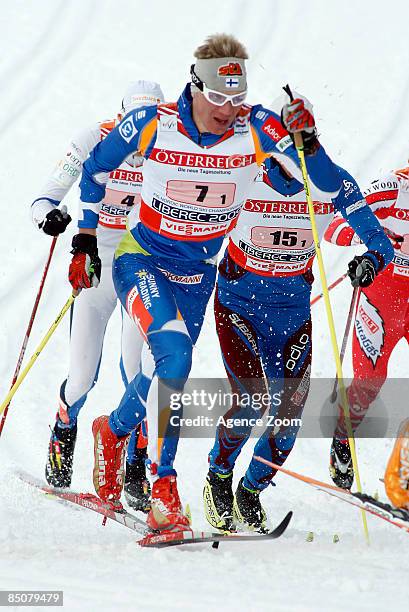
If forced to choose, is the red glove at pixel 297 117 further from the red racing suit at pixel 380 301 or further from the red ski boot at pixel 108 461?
the red ski boot at pixel 108 461

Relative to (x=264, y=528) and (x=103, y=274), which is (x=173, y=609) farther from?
(x=103, y=274)

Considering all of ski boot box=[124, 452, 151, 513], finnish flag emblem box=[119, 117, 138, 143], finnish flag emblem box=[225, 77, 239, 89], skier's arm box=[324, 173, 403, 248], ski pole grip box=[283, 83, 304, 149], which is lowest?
ski boot box=[124, 452, 151, 513]

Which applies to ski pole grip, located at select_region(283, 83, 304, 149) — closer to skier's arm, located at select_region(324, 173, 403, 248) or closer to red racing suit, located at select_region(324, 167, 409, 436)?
skier's arm, located at select_region(324, 173, 403, 248)

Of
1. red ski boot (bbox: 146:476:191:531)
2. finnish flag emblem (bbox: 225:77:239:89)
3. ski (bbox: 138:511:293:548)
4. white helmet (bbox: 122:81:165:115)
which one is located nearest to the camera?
ski (bbox: 138:511:293:548)

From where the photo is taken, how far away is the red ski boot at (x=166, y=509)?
5242 mm

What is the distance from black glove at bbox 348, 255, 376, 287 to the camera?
19.2ft

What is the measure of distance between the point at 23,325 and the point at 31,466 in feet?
8.03

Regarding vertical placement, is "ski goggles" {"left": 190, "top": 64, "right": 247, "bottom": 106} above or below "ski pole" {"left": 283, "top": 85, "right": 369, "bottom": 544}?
above

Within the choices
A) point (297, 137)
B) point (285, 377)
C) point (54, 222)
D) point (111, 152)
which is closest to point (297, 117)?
point (297, 137)

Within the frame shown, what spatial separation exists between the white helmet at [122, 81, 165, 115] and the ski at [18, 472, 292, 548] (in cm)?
236

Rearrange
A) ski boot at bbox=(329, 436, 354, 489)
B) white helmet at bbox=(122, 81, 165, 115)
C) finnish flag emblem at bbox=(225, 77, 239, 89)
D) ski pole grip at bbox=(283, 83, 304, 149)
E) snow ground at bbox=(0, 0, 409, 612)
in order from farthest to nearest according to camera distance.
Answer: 1. ski boot at bbox=(329, 436, 354, 489)
2. white helmet at bbox=(122, 81, 165, 115)
3. ski pole grip at bbox=(283, 83, 304, 149)
4. finnish flag emblem at bbox=(225, 77, 239, 89)
5. snow ground at bbox=(0, 0, 409, 612)

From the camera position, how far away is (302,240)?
6316 millimetres

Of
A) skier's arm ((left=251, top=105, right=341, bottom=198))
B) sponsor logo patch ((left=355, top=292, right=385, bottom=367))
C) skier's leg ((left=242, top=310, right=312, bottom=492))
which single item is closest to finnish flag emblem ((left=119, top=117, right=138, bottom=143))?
skier's arm ((left=251, top=105, right=341, bottom=198))

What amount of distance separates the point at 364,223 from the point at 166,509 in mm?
2012
